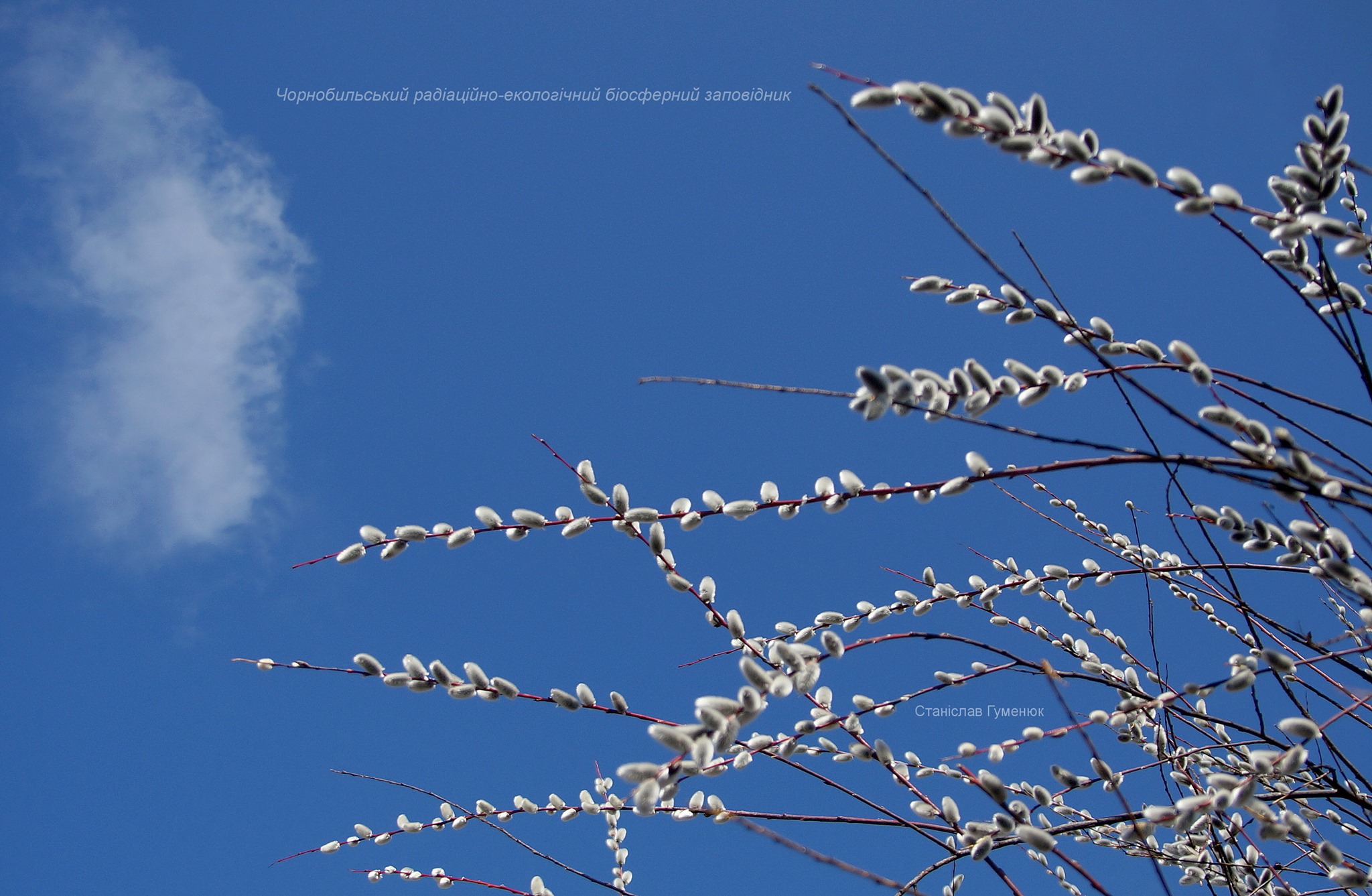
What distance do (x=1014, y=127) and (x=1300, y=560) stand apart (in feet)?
3.86

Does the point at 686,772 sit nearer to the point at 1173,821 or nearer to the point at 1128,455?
the point at 1173,821

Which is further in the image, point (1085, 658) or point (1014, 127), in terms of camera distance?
point (1085, 658)

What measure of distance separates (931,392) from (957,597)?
1.04 m

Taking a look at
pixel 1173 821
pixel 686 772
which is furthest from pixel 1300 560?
pixel 686 772

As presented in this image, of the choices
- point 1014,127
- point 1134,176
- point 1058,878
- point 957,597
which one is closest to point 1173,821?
point 957,597

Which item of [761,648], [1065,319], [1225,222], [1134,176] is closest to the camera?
[1134,176]

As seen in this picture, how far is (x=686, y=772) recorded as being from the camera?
4.27 ft

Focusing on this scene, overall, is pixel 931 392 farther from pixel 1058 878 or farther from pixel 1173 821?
pixel 1058 878

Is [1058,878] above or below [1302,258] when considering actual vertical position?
below

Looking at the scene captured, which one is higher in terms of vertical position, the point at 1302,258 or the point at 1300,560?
the point at 1302,258

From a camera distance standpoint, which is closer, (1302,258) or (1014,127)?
(1014,127)

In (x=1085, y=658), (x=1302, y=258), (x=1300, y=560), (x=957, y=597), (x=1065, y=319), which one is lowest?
(x=1300, y=560)

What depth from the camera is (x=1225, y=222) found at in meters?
1.69

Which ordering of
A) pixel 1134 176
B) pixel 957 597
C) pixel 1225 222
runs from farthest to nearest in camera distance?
pixel 957 597 < pixel 1225 222 < pixel 1134 176
